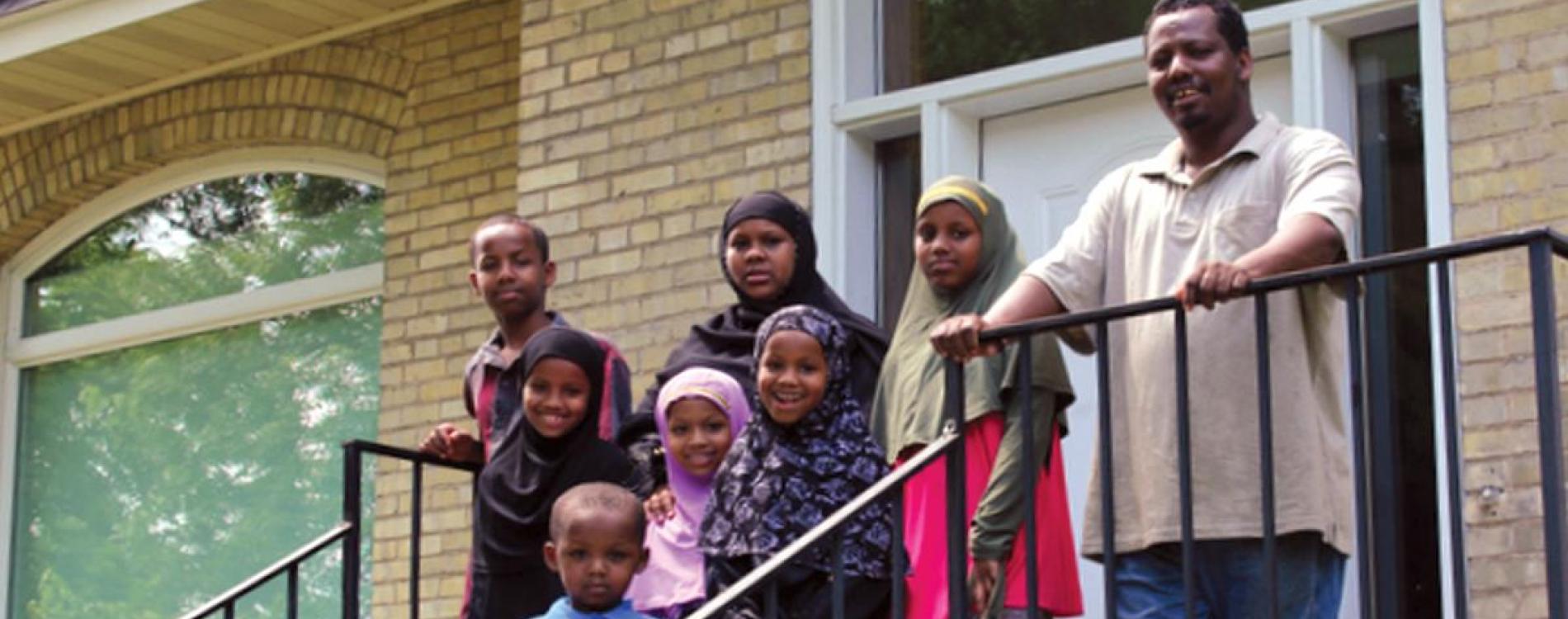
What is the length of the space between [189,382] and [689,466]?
17.2 feet

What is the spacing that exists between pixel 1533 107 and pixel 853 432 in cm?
179

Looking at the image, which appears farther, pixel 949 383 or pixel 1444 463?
pixel 1444 463

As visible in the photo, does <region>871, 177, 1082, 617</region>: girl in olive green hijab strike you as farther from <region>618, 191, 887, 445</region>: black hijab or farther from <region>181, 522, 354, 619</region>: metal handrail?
<region>181, 522, 354, 619</region>: metal handrail

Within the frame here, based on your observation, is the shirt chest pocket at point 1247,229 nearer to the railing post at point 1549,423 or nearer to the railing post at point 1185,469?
the railing post at point 1185,469

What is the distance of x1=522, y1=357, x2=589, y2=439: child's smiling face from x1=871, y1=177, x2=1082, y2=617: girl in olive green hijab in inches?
31.7

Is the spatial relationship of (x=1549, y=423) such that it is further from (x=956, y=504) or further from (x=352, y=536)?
(x=352, y=536)

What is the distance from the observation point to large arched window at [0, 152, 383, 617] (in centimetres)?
1050

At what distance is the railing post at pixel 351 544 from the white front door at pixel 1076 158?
1.83m

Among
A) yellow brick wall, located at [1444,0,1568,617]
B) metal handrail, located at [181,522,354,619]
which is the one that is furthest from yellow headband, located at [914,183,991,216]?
metal handrail, located at [181,522,354,619]

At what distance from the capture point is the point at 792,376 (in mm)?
5945

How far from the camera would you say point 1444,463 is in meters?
6.39

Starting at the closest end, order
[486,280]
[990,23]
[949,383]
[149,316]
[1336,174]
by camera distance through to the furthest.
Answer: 1. [1336,174]
2. [949,383]
3. [486,280]
4. [990,23]
5. [149,316]

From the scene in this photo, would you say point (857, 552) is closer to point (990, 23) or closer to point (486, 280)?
point (486, 280)

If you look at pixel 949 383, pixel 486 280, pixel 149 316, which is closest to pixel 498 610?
pixel 486 280
